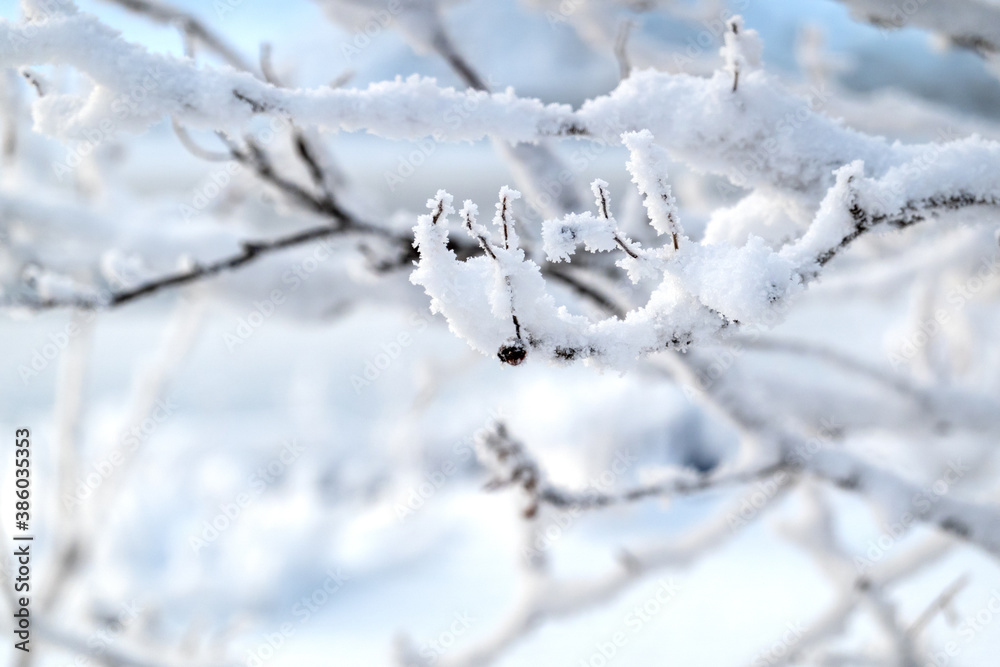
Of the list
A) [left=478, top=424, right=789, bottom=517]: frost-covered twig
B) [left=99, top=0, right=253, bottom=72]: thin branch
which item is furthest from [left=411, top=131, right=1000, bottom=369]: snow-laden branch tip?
[left=99, top=0, right=253, bottom=72]: thin branch

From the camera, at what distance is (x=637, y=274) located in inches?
14.5

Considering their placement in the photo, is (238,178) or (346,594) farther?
(346,594)

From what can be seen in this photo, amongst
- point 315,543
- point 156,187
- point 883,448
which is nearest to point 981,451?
point 883,448

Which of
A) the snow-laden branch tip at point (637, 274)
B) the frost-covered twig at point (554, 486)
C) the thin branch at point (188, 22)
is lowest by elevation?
the frost-covered twig at point (554, 486)

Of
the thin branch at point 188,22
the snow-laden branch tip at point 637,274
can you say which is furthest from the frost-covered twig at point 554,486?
the thin branch at point 188,22

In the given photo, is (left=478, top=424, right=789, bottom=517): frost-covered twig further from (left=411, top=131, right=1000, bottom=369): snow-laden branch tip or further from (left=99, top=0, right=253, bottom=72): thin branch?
(left=99, top=0, right=253, bottom=72): thin branch

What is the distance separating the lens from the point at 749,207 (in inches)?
20.4

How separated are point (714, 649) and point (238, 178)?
1.28m

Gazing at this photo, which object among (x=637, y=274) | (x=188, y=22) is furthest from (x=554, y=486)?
(x=188, y=22)

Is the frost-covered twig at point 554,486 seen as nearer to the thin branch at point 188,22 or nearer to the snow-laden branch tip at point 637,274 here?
the snow-laden branch tip at point 637,274

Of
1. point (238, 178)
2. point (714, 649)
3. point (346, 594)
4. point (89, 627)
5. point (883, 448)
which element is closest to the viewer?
point (238, 178)

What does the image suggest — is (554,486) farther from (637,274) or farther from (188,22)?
(188,22)

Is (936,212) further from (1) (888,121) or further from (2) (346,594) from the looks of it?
(2) (346,594)

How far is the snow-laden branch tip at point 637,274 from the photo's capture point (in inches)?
13.4
